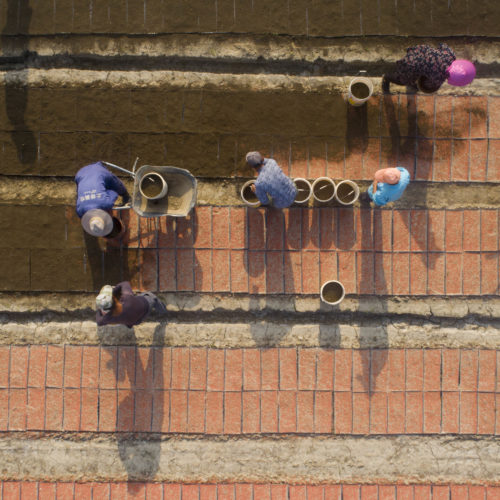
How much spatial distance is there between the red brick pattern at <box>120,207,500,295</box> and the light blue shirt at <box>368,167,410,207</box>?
410mm

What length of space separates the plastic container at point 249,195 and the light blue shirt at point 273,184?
1.08ft

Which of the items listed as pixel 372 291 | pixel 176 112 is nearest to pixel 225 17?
pixel 176 112

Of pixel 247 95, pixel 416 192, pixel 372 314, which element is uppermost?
pixel 247 95

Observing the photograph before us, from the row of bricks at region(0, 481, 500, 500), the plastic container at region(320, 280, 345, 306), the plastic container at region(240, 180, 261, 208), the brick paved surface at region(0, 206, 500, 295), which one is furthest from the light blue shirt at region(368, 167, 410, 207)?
the row of bricks at region(0, 481, 500, 500)

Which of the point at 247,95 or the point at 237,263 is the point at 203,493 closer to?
the point at 237,263

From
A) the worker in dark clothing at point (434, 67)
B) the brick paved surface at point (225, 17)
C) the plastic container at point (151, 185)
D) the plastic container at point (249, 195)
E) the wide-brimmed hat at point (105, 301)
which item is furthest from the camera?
the brick paved surface at point (225, 17)

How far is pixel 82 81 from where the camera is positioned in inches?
172

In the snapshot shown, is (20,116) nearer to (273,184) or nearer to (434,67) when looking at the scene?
(273,184)

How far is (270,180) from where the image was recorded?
3.57 meters

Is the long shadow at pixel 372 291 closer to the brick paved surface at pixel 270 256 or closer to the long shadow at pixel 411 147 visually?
the brick paved surface at pixel 270 256

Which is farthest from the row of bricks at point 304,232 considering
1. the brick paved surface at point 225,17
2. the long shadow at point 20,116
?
the brick paved surface at point 225,17

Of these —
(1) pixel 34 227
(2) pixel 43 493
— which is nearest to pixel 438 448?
(2) pixel 43 493

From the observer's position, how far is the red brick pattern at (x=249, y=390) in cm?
422

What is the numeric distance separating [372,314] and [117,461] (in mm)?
3593
